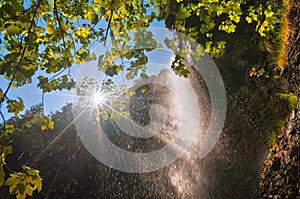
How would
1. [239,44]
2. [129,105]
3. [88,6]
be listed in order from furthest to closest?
[129,105] → [239,44] → [88,6]

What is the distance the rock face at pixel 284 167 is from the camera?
7.76 feet

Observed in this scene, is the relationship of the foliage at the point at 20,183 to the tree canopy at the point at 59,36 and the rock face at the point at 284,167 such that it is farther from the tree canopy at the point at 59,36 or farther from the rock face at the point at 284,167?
the rock face at the point at 284,167

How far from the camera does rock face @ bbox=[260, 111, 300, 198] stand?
237cm

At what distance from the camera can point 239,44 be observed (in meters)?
3.99

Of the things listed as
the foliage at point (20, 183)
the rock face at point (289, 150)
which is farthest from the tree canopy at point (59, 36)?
the rock face at point (289, 150)

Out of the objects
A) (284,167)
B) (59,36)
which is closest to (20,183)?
(59,36)

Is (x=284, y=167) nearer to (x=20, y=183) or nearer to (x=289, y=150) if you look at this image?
(x=289, y=150)

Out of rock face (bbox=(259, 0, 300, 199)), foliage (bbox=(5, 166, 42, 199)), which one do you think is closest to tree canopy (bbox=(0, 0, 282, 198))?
foliage (bbox=(5, 166, 42, 199))

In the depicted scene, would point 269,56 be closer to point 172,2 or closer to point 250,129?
point 250,129

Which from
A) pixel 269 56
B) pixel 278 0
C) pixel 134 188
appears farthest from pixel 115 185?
pixel 278 0

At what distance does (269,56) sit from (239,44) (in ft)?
2.20

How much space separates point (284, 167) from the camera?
99.8 inches

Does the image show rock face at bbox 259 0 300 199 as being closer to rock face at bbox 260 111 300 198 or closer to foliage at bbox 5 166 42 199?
rock face at bbox 260 111 300 198

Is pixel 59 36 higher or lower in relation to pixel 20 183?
higher
